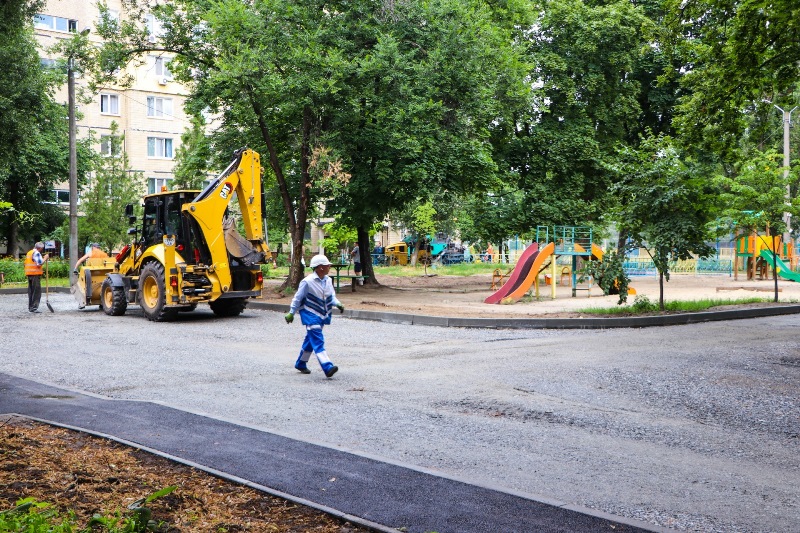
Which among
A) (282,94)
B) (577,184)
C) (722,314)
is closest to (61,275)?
(282,94)

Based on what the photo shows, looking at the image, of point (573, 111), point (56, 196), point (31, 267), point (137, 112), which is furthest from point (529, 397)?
point (137, 112)

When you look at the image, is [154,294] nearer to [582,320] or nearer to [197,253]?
[197,253]

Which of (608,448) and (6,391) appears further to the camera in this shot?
(6,391)

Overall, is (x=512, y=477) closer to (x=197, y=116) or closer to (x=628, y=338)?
(x=628, y=338)

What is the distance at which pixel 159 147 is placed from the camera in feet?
211

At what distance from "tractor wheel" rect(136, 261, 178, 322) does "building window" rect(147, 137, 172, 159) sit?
1820 inches

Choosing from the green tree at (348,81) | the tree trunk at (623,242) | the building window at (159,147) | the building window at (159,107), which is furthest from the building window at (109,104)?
the tree trunk at (623,242)

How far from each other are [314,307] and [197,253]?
8.89 meters

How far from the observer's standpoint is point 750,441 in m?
7.42

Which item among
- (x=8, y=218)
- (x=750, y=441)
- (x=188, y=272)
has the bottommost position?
(x=750, y=441)

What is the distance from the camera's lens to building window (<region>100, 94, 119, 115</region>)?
61.7 metres

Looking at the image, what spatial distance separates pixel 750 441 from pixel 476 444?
97.1 inches

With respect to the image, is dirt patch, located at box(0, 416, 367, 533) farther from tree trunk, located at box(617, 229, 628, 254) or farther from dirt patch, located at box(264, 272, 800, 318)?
tree trunk, located at box(617, 229, 628, 254)

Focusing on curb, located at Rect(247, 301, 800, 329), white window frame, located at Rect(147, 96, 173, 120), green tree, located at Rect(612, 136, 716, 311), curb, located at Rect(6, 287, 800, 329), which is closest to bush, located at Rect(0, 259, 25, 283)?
curb, located at Rect(6, 287, 800, 329)
